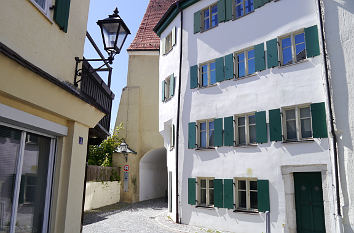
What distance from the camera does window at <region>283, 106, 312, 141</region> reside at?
9555 mm

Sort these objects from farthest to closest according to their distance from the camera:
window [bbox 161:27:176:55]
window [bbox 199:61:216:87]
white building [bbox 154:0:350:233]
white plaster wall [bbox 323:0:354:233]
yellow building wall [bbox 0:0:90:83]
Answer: window [bbox 161:27:176:55], window [bbox 199:61:216:87], white building [bbox 154:0:350:233], white plaster wall [bbox 323:0:354:233], yellow building wall [bbox 0:0:90:83]

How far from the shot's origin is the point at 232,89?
38.4 feet

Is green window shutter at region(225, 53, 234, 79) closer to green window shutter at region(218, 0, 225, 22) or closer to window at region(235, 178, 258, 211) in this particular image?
green window shutter at region(218, 0, 225, 22)

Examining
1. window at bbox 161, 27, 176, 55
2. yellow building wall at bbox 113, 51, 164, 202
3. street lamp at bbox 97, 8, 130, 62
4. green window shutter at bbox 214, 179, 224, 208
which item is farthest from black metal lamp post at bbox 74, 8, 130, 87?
yellow building wall at bbox 113, 51, 164, 202

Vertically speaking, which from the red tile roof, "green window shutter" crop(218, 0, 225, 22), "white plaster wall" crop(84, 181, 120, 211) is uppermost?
the red tile roof

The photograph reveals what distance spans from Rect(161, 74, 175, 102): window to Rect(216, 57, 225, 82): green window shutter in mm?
2944

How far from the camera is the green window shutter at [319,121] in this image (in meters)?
8.98

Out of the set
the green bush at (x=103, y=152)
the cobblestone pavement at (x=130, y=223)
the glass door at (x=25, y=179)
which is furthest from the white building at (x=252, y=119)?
the glass door at (x=25, y=179)

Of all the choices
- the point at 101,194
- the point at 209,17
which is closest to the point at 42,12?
the point at 209,17

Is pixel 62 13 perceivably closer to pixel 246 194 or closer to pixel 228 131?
pixel 228 131

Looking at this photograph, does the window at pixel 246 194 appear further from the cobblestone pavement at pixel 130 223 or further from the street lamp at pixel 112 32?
the street lamp at pixel 112 32

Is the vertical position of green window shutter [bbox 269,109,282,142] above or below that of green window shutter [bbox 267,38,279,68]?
below

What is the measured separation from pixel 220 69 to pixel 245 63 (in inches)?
44.8

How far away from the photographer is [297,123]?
968 centimetres
